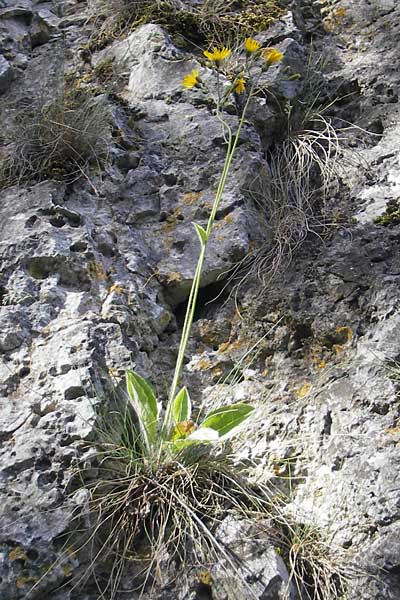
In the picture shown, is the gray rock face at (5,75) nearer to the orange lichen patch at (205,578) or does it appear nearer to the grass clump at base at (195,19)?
the grass clump at base at (195,19)

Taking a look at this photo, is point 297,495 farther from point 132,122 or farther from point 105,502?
point 132,122

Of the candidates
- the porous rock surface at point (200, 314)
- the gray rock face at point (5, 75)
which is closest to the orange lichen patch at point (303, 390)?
the porous rock surface at point (200, 314)

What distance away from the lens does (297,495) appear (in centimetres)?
222

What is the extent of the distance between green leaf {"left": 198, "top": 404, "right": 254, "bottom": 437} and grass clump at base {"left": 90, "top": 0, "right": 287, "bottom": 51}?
2.18 m

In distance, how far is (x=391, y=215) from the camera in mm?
2949

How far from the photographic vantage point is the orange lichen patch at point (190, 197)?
3.11 meters

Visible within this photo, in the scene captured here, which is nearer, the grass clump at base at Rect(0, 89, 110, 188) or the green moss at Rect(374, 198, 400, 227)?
the green moss at Rect(374, 198, 400, 227)

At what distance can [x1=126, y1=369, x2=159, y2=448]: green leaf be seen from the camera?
2.27 metres

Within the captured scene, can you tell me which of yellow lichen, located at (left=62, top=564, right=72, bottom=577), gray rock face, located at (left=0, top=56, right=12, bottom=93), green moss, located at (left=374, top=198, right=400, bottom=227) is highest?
gray rock face, located at (left=0, top=56, right=12, bottom=93)

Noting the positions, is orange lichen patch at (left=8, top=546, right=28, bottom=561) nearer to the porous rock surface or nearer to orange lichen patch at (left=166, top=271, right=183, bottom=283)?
the porous rock surface

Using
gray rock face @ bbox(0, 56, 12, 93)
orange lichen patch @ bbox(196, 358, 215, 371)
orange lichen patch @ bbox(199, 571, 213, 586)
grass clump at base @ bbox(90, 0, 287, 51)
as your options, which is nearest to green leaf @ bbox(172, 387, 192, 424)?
orange lichen patch @ bbox(196, 358, 215, 371)

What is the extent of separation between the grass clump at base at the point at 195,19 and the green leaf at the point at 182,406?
6.93 ft

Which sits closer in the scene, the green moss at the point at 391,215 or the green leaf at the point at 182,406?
the green leaf at the point at 182,406

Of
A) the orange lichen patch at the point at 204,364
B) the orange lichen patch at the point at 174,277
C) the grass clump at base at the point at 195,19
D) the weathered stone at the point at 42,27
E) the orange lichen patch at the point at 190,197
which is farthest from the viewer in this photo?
the weathered stone at the point at 42,27
